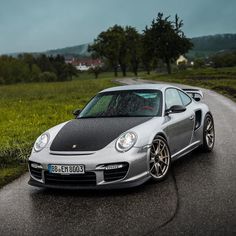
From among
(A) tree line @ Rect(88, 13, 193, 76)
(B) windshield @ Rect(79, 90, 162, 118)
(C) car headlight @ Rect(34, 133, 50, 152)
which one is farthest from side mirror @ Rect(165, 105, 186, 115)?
(A) tree line @ Rect(88, 13, 193, 76)

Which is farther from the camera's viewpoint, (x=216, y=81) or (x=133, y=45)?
(x=133, y=45)

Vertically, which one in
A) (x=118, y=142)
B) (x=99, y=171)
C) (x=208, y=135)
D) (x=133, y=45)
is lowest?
(x=133, y=45)

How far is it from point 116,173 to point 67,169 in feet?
2.16

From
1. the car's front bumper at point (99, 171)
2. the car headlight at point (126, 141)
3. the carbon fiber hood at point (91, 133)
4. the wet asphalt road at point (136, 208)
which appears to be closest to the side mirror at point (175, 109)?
the carbon fiber hood at point (91, 133)

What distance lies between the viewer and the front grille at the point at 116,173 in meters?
6.39

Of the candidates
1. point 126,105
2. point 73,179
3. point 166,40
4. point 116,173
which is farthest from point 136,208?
point 166,40

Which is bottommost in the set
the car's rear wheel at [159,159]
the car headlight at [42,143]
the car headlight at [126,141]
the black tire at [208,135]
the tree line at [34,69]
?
the tree line at [34,69]

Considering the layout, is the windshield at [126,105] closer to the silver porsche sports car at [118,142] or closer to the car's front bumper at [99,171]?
the silver porsche sports car at [118,142]

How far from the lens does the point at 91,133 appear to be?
6906 mm

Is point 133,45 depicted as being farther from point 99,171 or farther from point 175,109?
point 99,171

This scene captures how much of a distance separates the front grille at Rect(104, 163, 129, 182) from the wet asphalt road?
0.26m

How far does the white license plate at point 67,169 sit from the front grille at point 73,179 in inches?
2.3

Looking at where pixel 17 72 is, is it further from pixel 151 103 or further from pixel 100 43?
pixel 151 103

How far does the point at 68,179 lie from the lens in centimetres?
648
